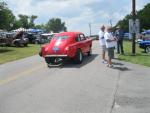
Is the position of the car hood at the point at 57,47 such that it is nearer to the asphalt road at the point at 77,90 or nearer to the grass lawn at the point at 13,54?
the asphalt road at the point at 77,90

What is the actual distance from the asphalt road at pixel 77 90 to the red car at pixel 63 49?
1.27m

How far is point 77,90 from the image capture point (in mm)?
12359

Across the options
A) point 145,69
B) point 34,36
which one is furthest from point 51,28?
point 145,69

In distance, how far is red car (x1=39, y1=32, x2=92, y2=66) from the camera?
1954 centimetres

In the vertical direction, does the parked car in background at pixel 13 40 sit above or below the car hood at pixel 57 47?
below

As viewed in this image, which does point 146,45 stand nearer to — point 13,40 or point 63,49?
point 63,49

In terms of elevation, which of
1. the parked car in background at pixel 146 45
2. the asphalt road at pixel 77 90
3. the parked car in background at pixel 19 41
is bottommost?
the parked car in background at pixel 19 41

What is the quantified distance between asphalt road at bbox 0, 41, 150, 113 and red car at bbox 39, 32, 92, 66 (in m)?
1.27

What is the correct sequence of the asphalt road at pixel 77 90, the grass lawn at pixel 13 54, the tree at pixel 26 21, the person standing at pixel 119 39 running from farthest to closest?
1. the tree at pixel 26 21
2. the grass lawn at pixel 13 54
3. the person standing at pixel 119 39
4. the asphalt road at pixel 77 90

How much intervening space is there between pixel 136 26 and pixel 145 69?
8.56 m

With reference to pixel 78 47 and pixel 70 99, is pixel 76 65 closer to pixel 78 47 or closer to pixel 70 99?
pixel 78 47

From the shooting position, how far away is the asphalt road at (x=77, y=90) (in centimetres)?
997

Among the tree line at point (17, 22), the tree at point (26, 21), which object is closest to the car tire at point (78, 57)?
the tree line at point (17, 22)

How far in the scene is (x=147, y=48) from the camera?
28.5m
